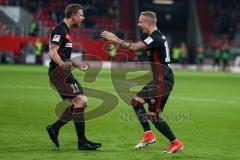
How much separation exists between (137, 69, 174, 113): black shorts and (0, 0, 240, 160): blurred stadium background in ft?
2.50

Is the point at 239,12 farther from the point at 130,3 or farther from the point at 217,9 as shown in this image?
the point at 130,3

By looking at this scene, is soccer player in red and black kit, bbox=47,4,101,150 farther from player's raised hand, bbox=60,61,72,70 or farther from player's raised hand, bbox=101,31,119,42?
player's raised hand, bbox=101,31,119,42

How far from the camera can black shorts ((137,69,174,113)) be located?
10680 millimetres

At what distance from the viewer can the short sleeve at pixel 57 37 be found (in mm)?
10430

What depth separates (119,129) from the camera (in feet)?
44.0

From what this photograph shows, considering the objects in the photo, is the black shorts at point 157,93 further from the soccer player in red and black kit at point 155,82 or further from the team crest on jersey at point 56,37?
the team crest on jersey at point 56,37

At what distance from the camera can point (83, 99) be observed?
10.7 m

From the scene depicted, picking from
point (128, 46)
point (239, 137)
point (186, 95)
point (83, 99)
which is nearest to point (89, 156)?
point (83, 99)

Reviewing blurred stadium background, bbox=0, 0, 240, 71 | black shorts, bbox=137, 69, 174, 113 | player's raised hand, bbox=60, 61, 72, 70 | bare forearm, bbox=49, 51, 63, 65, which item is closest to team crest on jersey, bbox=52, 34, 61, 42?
bare forearm, bbox=49, 51, 63, 65

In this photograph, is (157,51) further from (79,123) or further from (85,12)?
(85,12)

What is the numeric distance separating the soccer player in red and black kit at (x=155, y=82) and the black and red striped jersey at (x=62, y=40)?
1023mm

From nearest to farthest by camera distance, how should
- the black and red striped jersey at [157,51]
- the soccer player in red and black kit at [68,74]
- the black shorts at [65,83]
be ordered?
the black and red striped jersey at [157,51], the soccer player in red and black kit at [68,74], the black shorts at [65,83]

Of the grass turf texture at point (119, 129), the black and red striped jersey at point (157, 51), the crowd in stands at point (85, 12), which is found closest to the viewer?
the grass turf texture at point (119, 129)

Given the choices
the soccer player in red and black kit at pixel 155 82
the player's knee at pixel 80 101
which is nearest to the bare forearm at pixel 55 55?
the player's knee at pixel 80 101
